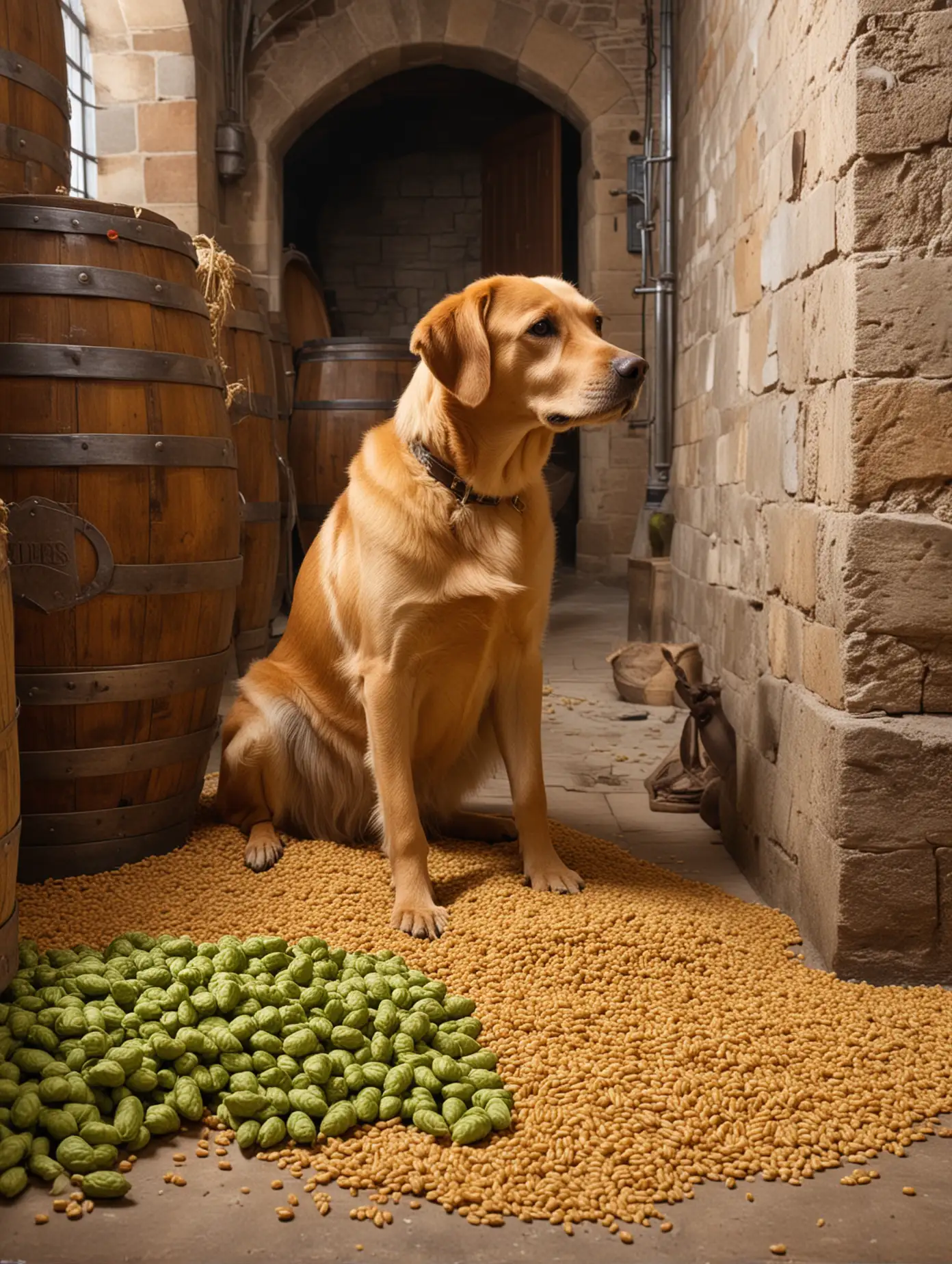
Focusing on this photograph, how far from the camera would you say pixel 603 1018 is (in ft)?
7.04

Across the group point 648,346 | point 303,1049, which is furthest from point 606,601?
point 303,1049

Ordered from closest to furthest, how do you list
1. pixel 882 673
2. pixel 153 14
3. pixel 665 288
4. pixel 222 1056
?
pixel 222 1056
pixel 882 673
pixel 665 288
pixel 153 14

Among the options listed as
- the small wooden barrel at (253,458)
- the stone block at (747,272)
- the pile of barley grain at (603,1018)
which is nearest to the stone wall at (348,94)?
the small wooden barrel at (253,458)

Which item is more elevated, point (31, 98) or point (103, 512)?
point (31, 98)

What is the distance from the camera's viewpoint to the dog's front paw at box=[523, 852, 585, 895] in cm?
269

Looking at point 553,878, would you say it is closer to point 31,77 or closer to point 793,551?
point 793,551

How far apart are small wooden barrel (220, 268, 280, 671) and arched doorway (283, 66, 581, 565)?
264 inches

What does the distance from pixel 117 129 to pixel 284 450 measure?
300 centimetres

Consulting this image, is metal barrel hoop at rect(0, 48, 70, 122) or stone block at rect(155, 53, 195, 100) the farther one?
stone block at rect(155, 53, 195, 100)

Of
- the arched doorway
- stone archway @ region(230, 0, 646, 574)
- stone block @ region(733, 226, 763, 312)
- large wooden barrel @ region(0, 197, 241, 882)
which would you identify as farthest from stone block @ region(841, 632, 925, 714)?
the arched doorway

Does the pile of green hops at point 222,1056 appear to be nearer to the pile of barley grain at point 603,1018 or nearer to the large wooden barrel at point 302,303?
the pile of barley grain at point 603,1018

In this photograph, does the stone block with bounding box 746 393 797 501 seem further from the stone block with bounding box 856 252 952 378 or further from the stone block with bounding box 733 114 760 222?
the stone block with bounding box 733 114 760 222

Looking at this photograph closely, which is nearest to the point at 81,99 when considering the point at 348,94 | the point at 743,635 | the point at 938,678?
the point at 348,94

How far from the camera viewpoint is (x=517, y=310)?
2488 mm
